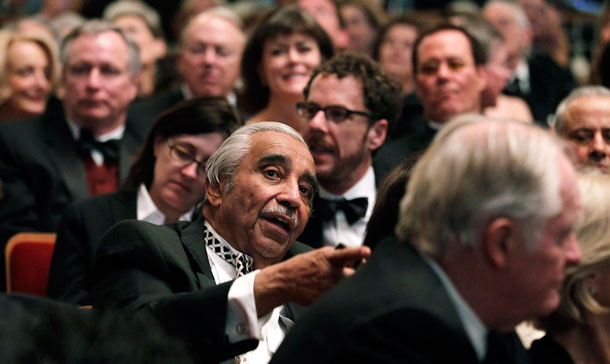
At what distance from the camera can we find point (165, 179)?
380 centimetres

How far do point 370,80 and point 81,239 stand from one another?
4.79 ft

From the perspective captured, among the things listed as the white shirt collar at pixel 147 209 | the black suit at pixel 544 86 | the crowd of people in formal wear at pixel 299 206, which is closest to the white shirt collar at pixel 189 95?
the crowd of people in formal wear at pixel 299 206

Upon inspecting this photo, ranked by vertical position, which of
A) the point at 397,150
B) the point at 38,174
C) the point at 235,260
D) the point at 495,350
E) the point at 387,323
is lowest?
the point at 38,174

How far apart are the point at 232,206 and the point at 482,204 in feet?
3.91

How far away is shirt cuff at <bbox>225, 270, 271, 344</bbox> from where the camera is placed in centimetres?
222

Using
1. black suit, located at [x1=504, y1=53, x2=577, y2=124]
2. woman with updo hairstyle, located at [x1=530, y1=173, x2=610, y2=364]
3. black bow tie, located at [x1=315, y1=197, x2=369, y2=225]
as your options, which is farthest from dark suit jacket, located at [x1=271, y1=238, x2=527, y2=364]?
black suit, located at [x1=504, y1=53, x2=577, y2=124]

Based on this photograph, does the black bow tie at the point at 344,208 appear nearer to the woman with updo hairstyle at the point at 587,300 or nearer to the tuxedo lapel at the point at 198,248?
the tuxedo lapel at the point at 198,248

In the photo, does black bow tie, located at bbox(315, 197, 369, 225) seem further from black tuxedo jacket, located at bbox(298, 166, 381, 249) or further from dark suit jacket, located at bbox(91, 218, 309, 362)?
dark suit jacket, located at bbox(91, 218, 309, 362)

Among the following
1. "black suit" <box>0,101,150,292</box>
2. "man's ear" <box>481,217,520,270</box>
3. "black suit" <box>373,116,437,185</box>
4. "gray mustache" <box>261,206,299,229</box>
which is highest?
"man's ear" <box>481,217,520,270</box>

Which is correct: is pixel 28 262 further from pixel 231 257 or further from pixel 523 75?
pixel 523 75

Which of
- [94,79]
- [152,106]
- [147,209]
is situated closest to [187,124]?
[147,209]

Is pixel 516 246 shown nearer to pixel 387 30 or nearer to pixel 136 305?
pixel 136 305

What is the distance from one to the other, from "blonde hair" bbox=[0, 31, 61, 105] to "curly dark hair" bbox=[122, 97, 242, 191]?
2171mm

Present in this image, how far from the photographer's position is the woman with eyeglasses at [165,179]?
3.66 m
